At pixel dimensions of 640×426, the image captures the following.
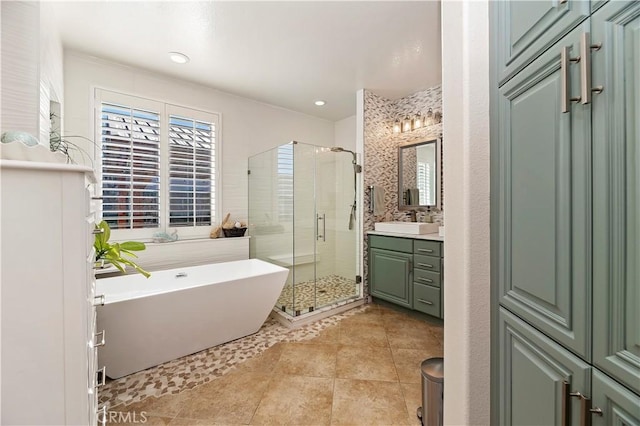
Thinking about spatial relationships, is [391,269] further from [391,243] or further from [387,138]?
Answer: [387,138]

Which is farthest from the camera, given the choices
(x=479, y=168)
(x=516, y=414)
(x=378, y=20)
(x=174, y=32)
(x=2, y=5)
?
(x=174, y=32)

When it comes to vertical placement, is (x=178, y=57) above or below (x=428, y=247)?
above

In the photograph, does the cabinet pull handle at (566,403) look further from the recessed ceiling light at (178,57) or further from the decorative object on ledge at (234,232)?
the recessed ceiling light at (178,57)

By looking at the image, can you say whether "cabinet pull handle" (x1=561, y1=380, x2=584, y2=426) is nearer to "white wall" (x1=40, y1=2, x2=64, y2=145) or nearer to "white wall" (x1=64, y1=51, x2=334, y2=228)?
"white wall" (x1=40, y1=2, x2=64, y2=145)

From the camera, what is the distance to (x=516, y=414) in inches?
35.9

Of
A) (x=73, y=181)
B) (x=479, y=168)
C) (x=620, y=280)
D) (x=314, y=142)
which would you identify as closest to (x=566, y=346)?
(x=620, y=280)

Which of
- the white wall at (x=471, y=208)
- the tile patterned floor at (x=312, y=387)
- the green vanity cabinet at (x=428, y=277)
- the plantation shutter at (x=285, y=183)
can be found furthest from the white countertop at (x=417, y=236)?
the white wall at (x=471, y=208)

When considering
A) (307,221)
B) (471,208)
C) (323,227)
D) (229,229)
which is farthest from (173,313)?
(471,208)

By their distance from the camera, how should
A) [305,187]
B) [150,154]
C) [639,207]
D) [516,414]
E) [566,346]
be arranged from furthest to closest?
[305,187], [150,154], [516,414], [566,346], [639,207]

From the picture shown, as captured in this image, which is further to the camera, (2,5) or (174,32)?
(174,32)

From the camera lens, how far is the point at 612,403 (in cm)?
61

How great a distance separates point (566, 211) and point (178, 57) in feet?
10.6

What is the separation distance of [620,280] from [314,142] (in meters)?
4.18

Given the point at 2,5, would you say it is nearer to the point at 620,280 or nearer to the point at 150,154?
the point at 150,154
